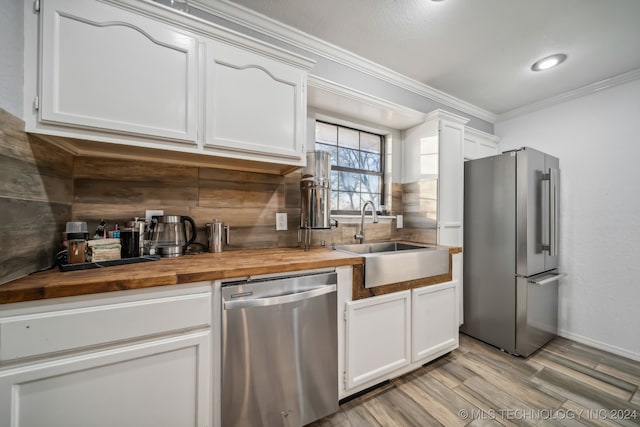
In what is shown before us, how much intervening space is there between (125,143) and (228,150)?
1.54ft

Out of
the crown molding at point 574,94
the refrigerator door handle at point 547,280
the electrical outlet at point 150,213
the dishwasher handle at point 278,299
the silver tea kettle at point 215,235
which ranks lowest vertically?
the refrigerator door handle at point 547,280

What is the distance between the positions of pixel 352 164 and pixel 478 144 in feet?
5.32

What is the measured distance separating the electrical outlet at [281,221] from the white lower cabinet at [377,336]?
0.78m

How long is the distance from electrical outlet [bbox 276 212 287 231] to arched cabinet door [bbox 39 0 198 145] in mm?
801

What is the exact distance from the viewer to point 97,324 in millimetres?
851

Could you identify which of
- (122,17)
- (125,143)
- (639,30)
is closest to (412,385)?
(125,143)

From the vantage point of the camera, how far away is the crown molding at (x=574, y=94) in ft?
6.81

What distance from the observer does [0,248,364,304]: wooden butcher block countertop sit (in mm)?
779

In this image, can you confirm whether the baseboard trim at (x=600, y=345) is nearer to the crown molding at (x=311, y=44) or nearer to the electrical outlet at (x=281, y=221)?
the crown molding at (x=311, y=44)

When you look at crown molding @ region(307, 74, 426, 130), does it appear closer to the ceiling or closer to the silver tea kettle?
the ceiling

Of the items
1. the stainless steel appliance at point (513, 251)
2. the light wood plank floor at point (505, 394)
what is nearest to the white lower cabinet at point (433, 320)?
the light wood plank floor at point (505, 394)

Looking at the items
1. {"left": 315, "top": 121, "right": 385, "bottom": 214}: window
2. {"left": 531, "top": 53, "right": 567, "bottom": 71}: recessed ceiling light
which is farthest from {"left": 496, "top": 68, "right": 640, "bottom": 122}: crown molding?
{"left": 315, "top": 121, "right": 385, "bottom": 214}: window

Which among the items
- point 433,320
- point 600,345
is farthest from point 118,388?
point 600,345

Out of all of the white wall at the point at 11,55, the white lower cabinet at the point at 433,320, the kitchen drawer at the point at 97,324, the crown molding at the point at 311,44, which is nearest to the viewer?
the kitchen drawer at the point at 97,324
